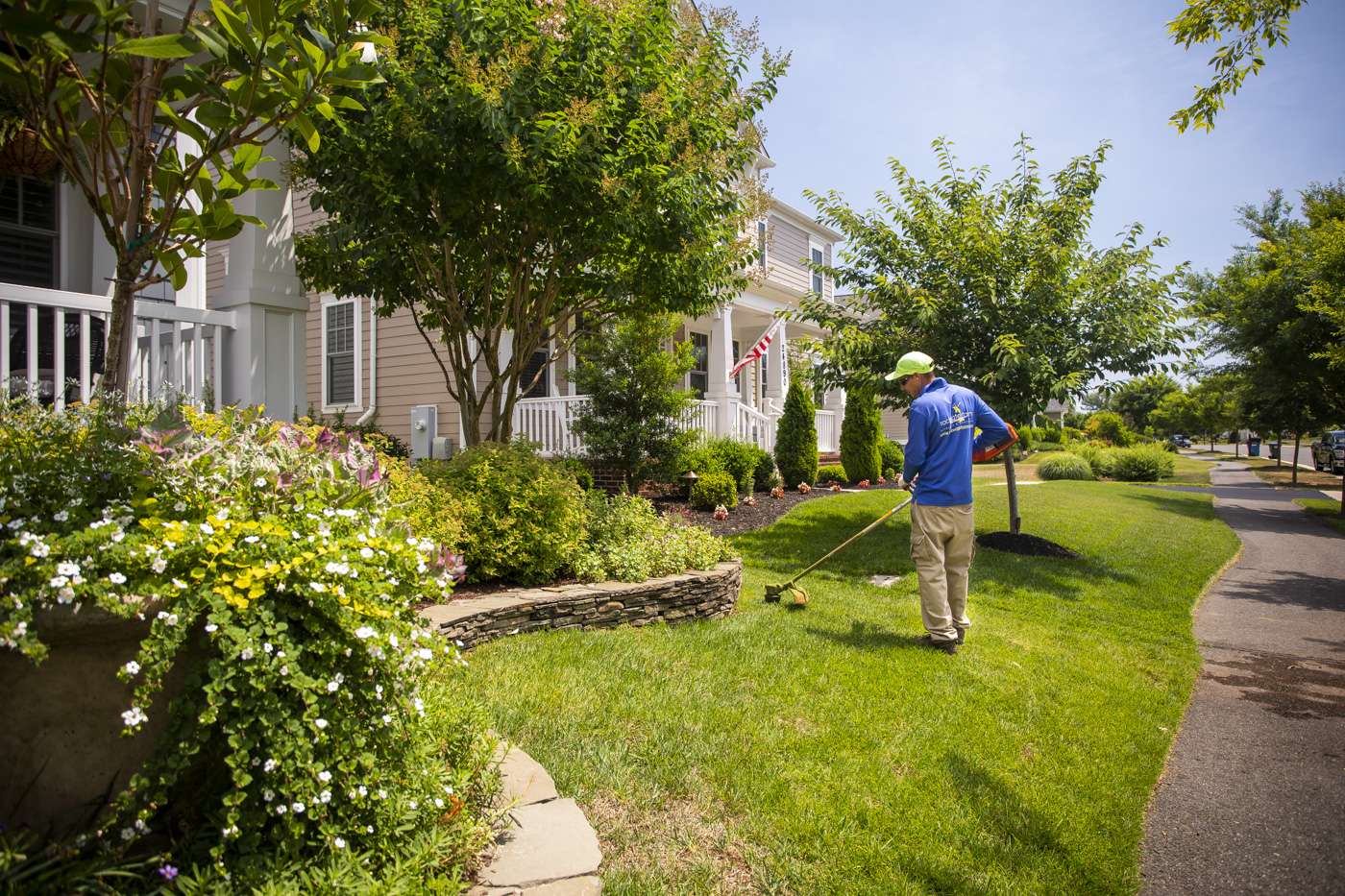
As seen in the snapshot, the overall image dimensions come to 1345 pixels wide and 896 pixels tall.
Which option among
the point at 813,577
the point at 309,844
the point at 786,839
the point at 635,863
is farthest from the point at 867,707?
the point at 813,577

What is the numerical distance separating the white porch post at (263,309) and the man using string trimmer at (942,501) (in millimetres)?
4433

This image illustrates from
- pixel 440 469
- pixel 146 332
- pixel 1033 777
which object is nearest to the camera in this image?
pixel 1033 777

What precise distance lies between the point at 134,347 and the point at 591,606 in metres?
3.35

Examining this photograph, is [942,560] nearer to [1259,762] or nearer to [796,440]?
[1259,762]

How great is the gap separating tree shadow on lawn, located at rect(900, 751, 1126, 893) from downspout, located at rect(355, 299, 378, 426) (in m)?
11.6

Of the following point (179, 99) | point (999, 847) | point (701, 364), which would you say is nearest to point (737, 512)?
A: point (701, 364)

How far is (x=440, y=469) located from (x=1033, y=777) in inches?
168

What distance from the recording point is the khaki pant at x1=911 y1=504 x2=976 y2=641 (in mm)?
5648

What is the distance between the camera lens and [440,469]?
587 cm

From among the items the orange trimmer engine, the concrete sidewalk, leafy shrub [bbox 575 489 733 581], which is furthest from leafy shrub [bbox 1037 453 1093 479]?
leafy shrub [bbox 575 489 733 581]

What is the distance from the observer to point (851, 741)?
3.95 meters

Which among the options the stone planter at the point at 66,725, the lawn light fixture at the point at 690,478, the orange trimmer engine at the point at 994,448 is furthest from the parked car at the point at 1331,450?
the stone planter at the point at 66,725

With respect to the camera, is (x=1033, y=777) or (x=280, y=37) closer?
(x=280, y=37)

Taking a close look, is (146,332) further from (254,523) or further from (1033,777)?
(1033,777)
